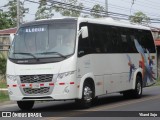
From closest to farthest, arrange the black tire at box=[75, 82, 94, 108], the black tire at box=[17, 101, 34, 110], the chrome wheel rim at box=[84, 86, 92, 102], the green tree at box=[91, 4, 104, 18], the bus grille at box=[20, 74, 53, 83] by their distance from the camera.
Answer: the bus grille at box=[20, 74, 53, 83], the black tire at box=[75, 82, 94, 108], the chrome wheel rim at box=[84, 86, 92, 102], the black tire at box=[17, 101, 34, 110], the green tree at box=[91, 4, 104, 18]

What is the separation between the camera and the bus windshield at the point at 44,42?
574 inches

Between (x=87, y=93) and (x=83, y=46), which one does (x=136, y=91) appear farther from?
(x=83, y=46)

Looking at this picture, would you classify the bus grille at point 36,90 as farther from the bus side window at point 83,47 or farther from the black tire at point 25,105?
the bus side window at point 83,47

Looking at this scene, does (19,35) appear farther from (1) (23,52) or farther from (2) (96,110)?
(2) (96,110)

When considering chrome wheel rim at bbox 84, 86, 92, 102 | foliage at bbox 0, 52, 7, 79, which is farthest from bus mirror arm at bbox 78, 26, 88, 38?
foliage at bbox 0, 52, 7, 79

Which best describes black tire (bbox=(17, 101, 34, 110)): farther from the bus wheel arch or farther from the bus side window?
the bus side window

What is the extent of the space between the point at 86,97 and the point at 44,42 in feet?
7.25

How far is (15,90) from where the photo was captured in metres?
14.6

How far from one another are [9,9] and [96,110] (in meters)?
58.5

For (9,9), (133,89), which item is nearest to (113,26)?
(133,89)

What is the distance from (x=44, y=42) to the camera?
14.9m

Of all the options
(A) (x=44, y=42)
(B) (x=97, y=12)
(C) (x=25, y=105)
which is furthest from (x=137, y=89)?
(B) (x=97, y=12)

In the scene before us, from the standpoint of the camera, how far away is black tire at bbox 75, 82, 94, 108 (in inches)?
582

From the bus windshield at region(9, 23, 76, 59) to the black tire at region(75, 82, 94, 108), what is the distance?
1.36 meters
